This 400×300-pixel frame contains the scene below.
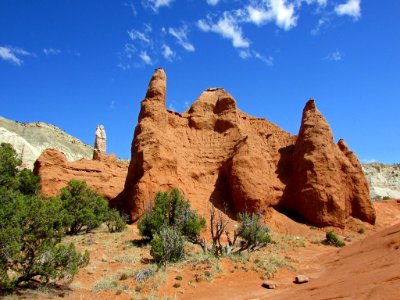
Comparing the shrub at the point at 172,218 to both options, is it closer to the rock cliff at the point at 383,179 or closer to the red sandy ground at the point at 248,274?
the red sandy ground at the point at 248,274

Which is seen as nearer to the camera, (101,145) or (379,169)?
(101,145)

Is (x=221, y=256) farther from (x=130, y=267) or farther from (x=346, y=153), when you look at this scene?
(x=346, y=153)

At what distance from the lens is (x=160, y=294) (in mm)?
13312

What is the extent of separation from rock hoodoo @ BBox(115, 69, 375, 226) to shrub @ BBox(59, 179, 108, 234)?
8.58 ft

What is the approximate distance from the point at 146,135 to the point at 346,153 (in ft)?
59.3

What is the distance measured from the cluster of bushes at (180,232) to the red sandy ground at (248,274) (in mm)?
737

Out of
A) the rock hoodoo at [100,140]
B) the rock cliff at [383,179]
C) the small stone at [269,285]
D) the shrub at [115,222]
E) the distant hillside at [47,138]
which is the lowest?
the small stone at [269,285]

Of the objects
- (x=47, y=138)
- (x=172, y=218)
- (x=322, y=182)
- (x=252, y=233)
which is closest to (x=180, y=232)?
(x=172, y=218)

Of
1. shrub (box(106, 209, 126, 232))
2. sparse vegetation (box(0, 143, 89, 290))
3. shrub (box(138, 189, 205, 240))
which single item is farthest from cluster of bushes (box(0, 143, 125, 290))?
shrub (box(106, 209, 126, 232))

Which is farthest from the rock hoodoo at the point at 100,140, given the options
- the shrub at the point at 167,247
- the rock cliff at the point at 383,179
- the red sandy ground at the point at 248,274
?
the rock cliff at the point at 383,179

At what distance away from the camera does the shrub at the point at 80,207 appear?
23312mm

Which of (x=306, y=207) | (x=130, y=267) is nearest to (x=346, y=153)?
(x=306, y=207)

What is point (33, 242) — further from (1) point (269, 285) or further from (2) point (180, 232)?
(1) point (269, 285)

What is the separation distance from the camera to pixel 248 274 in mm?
15445
